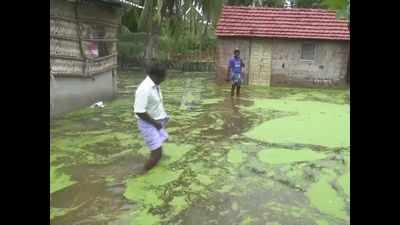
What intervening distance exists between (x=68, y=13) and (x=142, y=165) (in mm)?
5751

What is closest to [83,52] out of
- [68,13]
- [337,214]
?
[68,13]

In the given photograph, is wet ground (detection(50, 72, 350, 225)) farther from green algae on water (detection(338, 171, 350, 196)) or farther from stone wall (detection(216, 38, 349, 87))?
stone wall (detection(216, 38, 349, 87))

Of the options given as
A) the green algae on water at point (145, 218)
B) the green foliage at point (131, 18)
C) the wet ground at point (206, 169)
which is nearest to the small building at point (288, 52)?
the green foliage at point (131, 18)

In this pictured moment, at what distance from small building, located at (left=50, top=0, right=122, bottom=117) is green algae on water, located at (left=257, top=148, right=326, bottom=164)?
15.5 ft

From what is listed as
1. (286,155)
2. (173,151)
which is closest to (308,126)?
(286,155)

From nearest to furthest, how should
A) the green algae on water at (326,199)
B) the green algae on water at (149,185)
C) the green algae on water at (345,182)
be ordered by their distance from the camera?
the green algae on water at (326,199) → the green algae on water at (149,185) → the green algae on water at (345,182)

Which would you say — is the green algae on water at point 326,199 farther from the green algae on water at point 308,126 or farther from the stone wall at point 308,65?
the stone wall at point 308,65

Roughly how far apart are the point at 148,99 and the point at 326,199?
8.61 feet

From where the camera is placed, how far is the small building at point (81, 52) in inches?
421

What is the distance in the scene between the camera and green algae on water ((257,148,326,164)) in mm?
7543

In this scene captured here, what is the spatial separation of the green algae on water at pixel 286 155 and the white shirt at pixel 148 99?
2.09m

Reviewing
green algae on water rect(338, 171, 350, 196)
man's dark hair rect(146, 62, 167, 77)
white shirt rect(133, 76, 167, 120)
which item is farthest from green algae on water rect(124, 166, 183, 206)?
green algae on water rect(338, 171, 350, 196)
